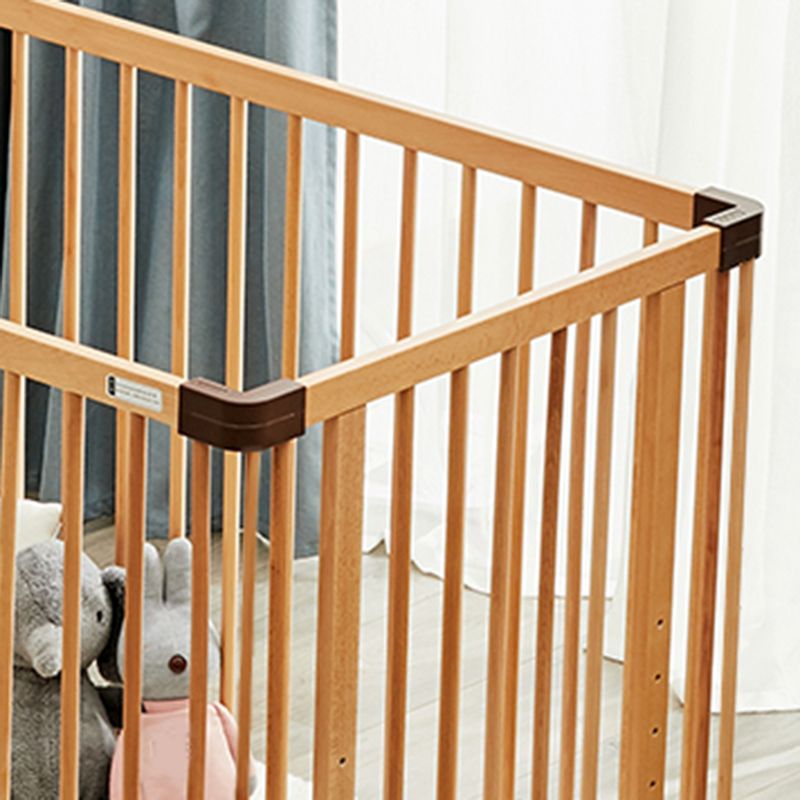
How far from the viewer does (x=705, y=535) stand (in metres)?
1.70

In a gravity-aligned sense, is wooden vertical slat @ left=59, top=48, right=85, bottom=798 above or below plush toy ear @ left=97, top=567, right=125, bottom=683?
above

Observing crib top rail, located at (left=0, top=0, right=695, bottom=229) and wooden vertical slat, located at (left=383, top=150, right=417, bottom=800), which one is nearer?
wooden vertical slat, located at (left=383, top=150, right=417, bottom=800)

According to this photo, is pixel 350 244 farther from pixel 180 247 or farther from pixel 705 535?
pixel 705 535

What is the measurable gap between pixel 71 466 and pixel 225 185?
1.30 meters

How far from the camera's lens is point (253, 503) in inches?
54.5

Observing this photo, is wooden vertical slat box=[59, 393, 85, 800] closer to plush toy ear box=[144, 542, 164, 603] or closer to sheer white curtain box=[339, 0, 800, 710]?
plush toy ear box=[144, 542, 164, 603]

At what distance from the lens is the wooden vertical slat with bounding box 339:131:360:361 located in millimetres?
1910

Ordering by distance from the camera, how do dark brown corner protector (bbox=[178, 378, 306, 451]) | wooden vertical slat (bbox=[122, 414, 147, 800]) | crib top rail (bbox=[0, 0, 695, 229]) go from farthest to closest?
crib top rail (bbox=[0, 0, 695, 229])
wooden vertical slat (bbox=[122, 414, 147, 800])
dark brown corner protector (bbox=[178, 378, 306, 451])

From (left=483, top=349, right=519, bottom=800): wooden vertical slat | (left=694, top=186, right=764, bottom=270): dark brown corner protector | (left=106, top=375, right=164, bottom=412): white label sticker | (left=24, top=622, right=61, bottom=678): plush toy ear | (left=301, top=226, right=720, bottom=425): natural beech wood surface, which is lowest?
(left=24, top=622, right=61, bottom=678): plush toy ear

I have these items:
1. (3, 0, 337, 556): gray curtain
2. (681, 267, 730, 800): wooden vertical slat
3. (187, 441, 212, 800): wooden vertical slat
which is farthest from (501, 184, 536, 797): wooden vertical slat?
(3, 0, 337, 556): gray curtain

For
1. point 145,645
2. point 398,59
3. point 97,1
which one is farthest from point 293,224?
point 97,1

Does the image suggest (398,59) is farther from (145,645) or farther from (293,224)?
(145,645)

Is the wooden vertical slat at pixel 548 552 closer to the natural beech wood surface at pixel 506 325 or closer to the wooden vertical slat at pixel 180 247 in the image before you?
the natural beech wood surface at pixel 506 325

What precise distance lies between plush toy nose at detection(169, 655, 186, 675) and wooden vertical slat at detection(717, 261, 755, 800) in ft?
1.57
